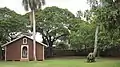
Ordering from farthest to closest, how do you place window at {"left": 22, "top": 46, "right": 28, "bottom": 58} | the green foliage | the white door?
the green foliage → window at {"left": 22, "top": 46, "right": 28, "bottom": 58} → the white door

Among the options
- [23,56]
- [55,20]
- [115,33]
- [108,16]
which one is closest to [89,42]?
[55,20]

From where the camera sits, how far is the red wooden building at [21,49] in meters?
38.0

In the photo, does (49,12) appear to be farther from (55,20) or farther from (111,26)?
(111,26)

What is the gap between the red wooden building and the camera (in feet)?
125

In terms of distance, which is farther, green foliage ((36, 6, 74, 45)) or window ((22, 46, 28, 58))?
green foliage ((36, 6, 74, 45))

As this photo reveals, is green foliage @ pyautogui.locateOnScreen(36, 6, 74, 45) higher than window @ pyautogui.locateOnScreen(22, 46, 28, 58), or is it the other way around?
green foliage @ pyautogui.locateOnScreen(36, 6, 74, 45)

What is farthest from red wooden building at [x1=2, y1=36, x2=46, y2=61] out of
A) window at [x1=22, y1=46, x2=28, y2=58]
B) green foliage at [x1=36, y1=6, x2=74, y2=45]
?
green foliage at [x1=36, y1=6, x2=74, y2=45]

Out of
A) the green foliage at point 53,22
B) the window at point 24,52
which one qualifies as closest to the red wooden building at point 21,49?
the window at point 24,52

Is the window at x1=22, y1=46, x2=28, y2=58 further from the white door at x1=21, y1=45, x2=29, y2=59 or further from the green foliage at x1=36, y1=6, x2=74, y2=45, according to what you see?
the green foliage at x1=36, y1=6, x2=74, y2=45

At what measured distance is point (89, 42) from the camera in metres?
42.0

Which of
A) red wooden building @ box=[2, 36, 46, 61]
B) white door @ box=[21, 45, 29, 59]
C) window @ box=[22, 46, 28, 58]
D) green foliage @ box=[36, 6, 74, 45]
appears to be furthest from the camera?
green foliage @ box=[36, 6, 74, 45]

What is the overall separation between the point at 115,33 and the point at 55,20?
23.7 meters

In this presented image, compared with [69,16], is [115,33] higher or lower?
lower

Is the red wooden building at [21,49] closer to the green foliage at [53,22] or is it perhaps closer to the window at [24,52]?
the window at [24,52]
